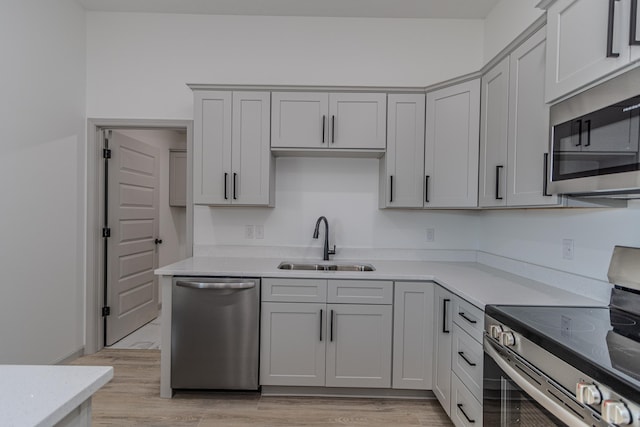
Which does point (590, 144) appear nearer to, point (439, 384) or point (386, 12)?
point (439, 384)

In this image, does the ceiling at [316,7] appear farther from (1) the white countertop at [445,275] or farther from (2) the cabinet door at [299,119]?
(1) the white countertop at [445,275]

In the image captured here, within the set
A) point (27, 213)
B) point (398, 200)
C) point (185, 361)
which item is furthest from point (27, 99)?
point (398, 200)

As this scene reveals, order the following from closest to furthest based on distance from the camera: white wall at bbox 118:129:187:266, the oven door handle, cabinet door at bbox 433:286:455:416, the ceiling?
the oven door handle → cabinet door at bbox 433:286:455:416 → the ceiling → white wall at bbox 118:129:187:266

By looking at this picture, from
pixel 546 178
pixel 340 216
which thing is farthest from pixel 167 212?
pixel 546 178

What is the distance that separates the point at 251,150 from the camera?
8.98ft

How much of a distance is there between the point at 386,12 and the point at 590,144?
2.24m

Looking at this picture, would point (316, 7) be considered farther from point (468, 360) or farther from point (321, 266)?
point (468, 360)

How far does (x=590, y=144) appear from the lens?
1357 millimetres

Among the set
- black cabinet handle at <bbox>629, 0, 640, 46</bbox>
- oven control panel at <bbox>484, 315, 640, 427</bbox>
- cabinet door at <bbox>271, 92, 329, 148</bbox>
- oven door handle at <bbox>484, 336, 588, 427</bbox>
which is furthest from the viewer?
cabinet door at <bbox>271, 92, 329, 148</bbox>

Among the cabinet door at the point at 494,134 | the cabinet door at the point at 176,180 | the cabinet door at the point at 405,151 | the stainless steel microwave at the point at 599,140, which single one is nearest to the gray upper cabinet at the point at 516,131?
the cabinet door at the point at 494,134

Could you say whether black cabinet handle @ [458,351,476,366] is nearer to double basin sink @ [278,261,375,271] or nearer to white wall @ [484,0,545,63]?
double basin sink @ [278,261,375,271]

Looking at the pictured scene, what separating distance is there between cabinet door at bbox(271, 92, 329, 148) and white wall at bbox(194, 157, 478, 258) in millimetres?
369

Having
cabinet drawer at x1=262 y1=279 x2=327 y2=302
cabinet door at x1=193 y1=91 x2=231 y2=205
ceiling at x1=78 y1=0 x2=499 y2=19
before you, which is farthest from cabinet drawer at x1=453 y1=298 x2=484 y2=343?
ceiling at x1=78 y1=0 x2=499 y2=19

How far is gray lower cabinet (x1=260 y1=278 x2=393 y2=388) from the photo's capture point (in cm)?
240
